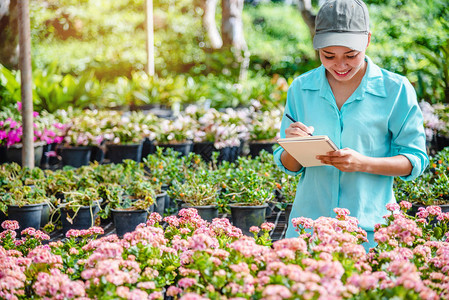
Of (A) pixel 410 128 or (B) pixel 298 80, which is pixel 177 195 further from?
(A) pixel 410 128

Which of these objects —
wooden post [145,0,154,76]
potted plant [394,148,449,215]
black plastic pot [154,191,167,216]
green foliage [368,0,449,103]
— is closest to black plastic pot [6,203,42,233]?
black plastic pot [154,191,167,216]

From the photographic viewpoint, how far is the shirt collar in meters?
2.06

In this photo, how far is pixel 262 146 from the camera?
6078 millimetres

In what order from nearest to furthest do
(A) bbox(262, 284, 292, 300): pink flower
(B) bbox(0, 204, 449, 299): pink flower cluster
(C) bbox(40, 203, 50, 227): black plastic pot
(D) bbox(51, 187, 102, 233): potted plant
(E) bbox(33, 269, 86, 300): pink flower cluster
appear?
(A) bbox(262, 284, 292, 300): pink flower < (B) bbox(0, 204, 449, 299): pink flower cluster < (E) bbox(33, 269, 86, 300): pink flower cluster < (D) bbox(51, 187, 102, 233): potted plant < (C) bbox(40, 203, 50, 227): black plastic pot

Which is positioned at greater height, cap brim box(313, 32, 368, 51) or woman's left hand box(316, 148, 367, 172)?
cap brim box(313, 32, 368, 51)

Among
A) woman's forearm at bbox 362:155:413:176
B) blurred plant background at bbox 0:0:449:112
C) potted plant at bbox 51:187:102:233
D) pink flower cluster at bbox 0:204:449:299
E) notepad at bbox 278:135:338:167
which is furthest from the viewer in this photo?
blurred plant background at bbox 0:0:449:112

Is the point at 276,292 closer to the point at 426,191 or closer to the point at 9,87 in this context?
the point at 426,191

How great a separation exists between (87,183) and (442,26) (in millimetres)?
9413

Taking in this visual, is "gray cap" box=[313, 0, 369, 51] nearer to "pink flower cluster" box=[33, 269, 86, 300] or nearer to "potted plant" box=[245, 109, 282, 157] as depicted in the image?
"pink flower cluster" box=[33, 269, 86, 300]

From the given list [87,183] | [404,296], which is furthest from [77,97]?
→ [404,296]

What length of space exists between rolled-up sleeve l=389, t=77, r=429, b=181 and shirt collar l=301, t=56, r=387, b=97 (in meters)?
0.08

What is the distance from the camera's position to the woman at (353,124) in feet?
6.42

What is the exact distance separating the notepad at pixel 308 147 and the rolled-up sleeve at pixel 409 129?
0.90 feet

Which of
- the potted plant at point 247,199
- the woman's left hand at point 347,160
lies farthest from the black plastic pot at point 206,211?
the woman's left hand at point 347,160
